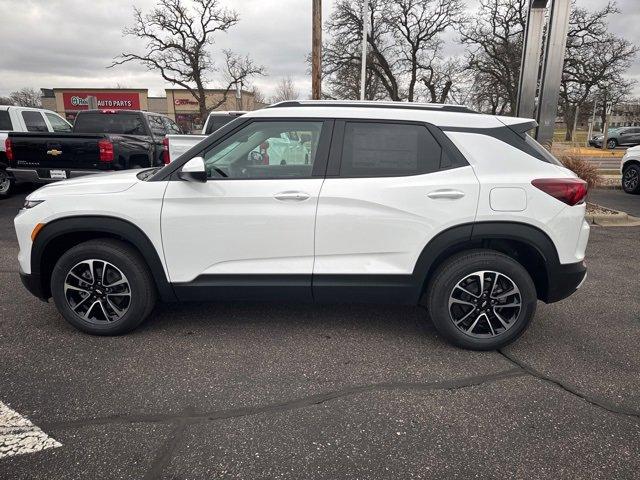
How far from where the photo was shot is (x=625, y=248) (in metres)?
6.34

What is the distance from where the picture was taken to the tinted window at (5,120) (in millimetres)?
9781

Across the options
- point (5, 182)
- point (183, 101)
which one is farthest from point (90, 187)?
point (183, 101)

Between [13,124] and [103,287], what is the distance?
8.82m

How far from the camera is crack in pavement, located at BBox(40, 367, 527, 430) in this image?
2.47 metres

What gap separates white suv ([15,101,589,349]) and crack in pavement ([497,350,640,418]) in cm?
18

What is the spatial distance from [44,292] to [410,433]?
2.94 m

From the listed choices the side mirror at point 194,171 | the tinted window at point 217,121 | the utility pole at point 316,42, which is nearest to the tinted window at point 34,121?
the tinted window at point 217,121

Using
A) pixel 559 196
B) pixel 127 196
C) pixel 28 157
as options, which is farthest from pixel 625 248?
pixel 28 157

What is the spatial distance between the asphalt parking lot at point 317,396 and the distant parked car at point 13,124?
7.26m

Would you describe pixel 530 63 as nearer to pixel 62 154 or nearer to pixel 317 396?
pixel 317 396

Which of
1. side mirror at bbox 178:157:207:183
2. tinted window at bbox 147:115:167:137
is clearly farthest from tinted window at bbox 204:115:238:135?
side mirror at bbox 178:157:207:183

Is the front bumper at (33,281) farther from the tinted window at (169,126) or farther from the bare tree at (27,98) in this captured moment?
the bare tree at (27,98)

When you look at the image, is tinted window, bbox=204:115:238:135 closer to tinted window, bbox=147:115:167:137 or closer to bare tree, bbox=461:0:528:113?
tinted window, bbox=147:115:167:137

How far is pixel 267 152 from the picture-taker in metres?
3.27
